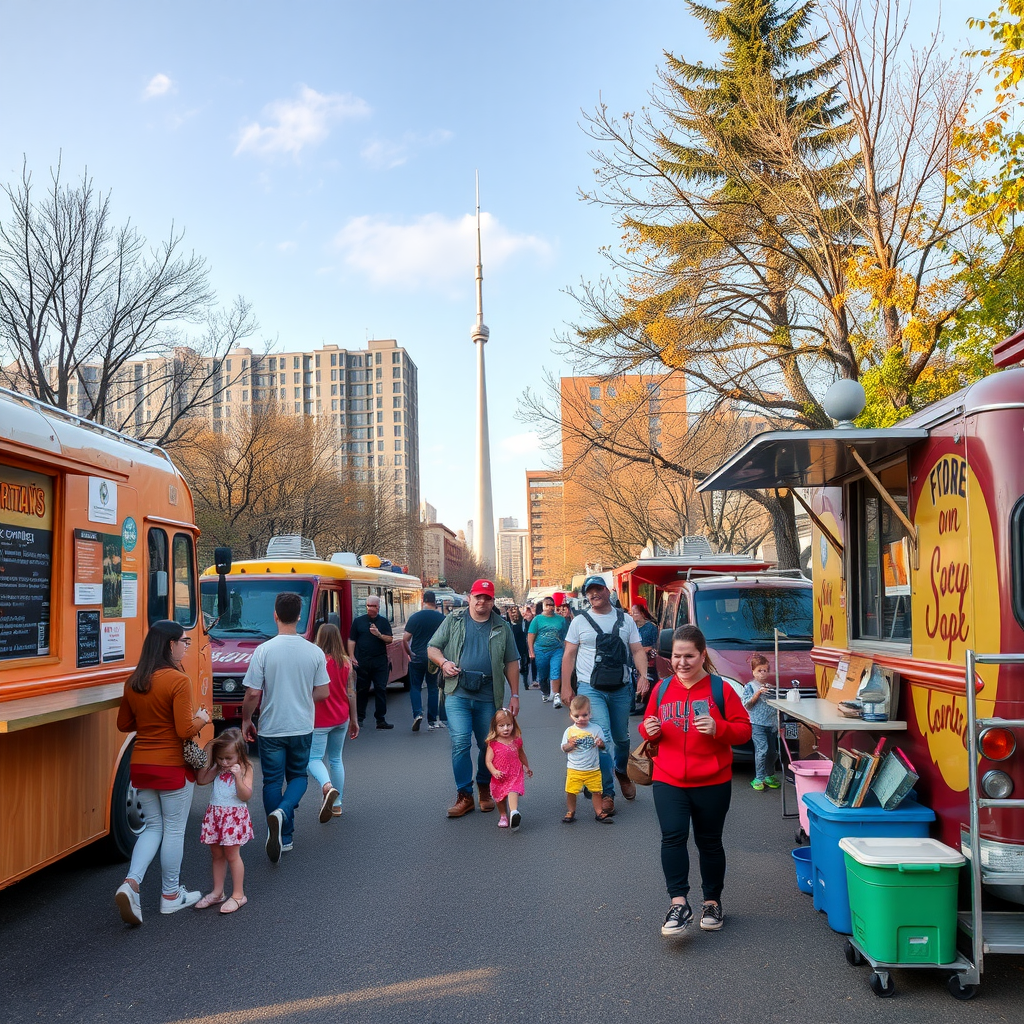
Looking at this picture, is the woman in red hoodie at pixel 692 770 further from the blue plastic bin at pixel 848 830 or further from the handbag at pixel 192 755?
the handbag at pixel 192 755

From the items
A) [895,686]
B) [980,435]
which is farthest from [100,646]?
[980,435]

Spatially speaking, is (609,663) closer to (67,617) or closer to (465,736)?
(465,736)

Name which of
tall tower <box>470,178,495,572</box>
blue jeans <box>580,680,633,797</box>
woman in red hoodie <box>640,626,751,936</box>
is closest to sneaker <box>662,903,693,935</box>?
woman in red hoodie <box>640,626,751,936</box>

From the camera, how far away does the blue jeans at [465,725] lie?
813 centimetres

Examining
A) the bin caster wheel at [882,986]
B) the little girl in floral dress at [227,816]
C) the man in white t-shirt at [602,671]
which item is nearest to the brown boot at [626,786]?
the man in white t-shirt at [602,671]

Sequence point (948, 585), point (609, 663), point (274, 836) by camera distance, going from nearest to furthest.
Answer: point (948, 585) < point (274, 836) < point (609, 663)

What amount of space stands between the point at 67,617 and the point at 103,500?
90cm

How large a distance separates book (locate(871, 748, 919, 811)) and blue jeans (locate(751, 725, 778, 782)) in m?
4.09

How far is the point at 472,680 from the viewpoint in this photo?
8039mm

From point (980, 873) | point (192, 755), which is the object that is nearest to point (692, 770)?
point (980, 873)

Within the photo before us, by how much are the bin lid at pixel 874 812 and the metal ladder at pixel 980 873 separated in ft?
1.79

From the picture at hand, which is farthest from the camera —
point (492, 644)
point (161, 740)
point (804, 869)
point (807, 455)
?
point (492, 644)

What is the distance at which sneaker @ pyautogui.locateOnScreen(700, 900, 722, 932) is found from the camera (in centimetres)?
512

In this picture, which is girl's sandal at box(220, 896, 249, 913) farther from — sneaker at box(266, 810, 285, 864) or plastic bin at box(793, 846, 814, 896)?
plastic bin at box(793, 846, 814, 896)
